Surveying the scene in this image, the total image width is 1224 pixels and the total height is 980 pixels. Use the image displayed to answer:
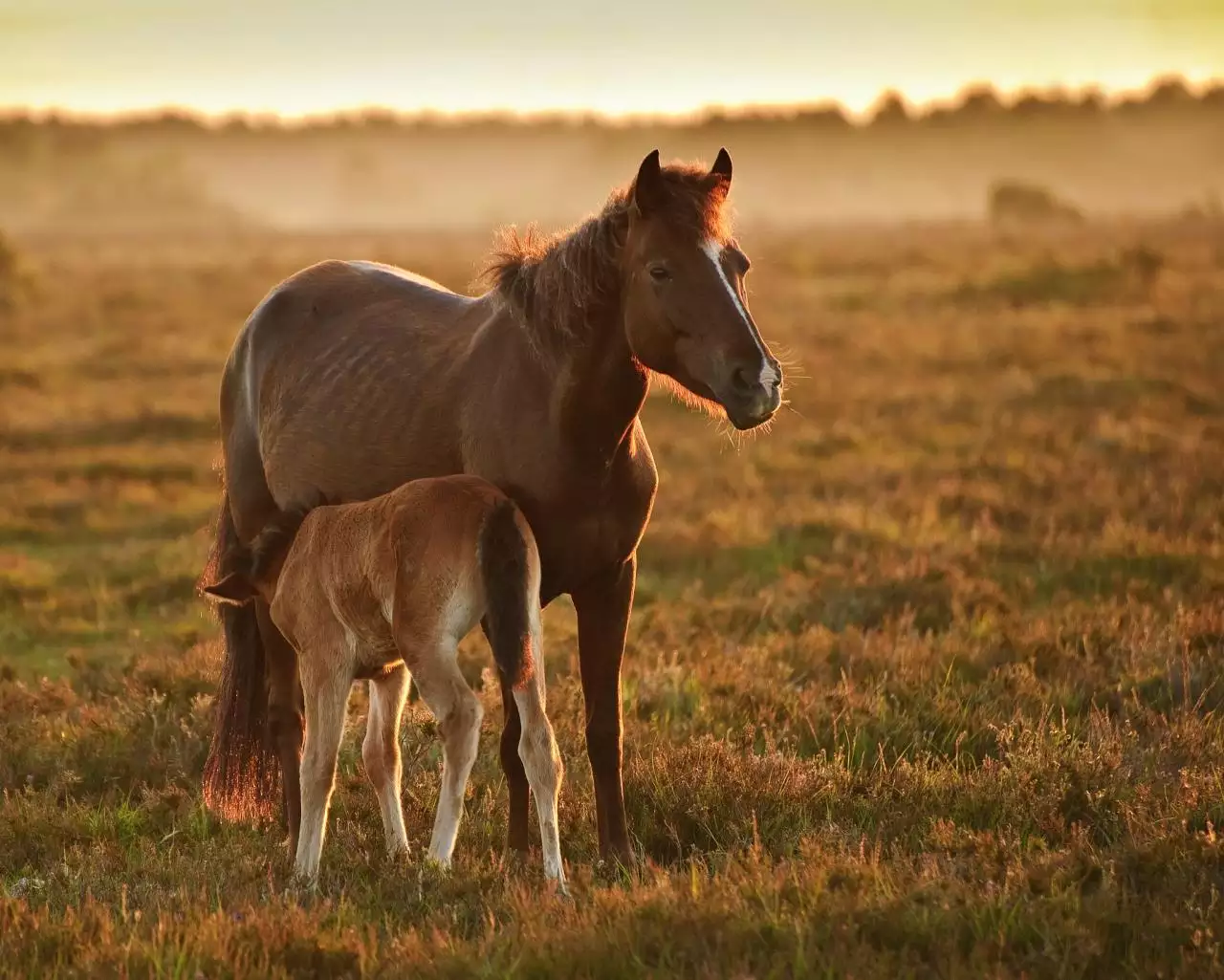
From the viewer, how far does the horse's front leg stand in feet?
18.0

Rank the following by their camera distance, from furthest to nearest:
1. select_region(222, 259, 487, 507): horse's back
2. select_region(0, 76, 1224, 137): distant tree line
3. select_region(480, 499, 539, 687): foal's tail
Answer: select_region(0, 76, 1224, 137): distant tree line, select_region(222, 259, 487, 507): horse's back, select_region(480, 499, 539, 687): foal's tail

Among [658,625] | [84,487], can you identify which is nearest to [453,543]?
[658,625]

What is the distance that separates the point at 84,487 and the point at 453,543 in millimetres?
10650

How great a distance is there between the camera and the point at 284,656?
6336mm

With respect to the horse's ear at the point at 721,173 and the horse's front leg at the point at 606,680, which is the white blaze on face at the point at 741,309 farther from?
the horse's front leg at the point at 606,680

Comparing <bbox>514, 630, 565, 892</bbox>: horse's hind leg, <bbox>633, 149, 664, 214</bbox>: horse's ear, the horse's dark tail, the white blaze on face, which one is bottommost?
the horse's dark tail

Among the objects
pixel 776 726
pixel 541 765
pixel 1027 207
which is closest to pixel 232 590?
pixel 541 765

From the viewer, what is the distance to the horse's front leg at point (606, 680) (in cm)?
550

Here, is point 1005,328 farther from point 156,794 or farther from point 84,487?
point 156,794

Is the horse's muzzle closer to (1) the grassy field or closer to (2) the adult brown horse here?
(2) the adult brown horse

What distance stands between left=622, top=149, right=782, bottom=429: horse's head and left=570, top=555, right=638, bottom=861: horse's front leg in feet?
2.70

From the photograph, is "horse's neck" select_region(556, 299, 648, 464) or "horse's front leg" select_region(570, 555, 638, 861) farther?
"horse's front leg" select_region(570, 555, 638, 861)

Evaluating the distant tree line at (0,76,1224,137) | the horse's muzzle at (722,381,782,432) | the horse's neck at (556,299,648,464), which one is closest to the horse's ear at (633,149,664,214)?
the horse's neck at (556,299,648,464)

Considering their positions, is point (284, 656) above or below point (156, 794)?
above
